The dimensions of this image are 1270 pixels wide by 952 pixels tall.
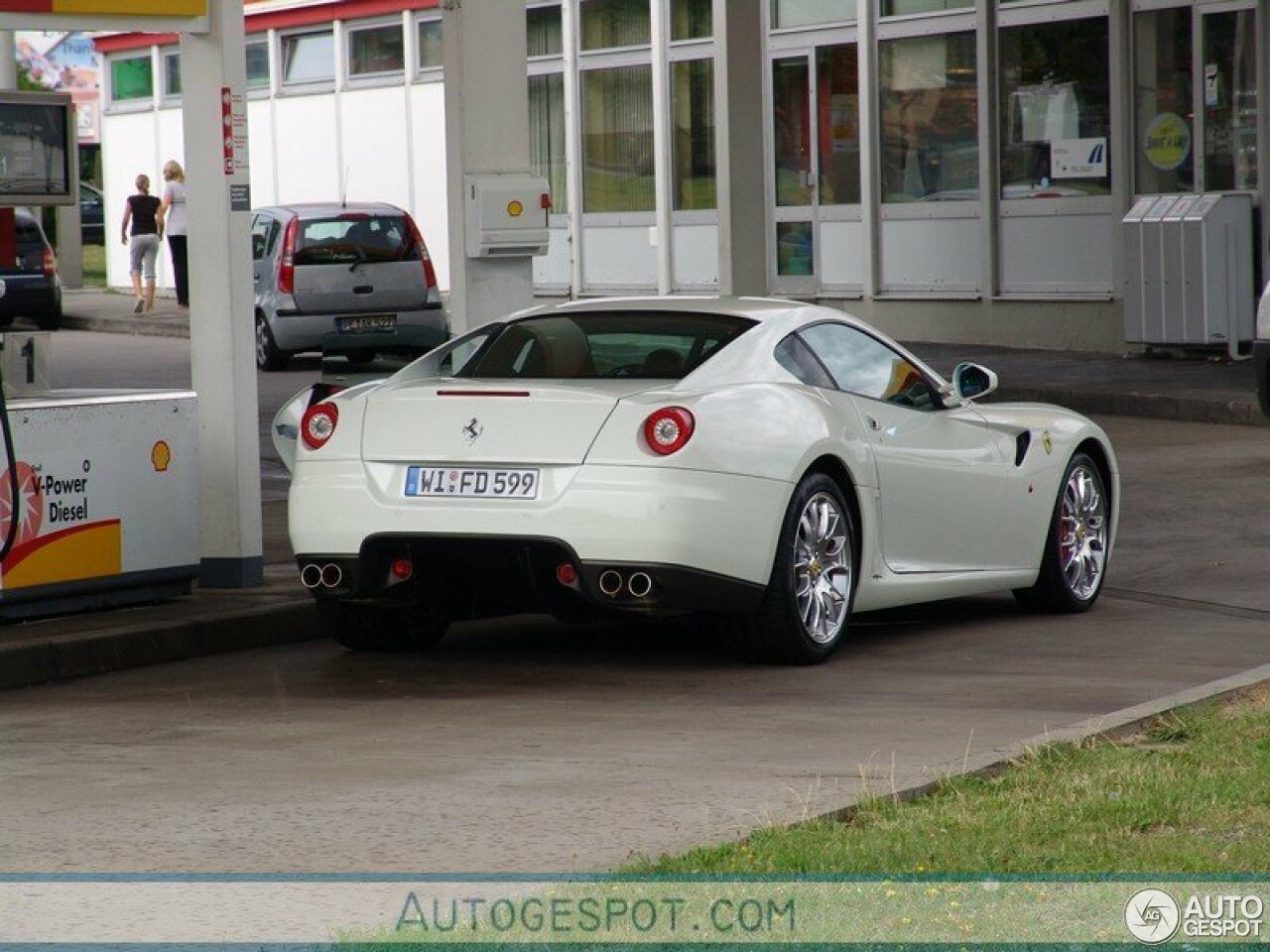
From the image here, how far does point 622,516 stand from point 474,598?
91 cm

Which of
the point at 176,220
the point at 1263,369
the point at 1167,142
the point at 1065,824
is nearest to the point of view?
the point at 1065,824

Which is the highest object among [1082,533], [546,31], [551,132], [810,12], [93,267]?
[546,31]

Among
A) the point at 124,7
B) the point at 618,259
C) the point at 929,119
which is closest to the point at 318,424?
the point at 124,7

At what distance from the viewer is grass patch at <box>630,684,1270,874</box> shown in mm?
5629

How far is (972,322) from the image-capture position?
2533 centimetres

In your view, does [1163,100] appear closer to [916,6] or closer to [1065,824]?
[916,6]

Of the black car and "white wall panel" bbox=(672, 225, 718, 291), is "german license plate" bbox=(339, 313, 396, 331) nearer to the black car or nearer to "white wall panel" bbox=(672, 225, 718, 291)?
"white wall panel" bbox=(672, 225, 718, 291)

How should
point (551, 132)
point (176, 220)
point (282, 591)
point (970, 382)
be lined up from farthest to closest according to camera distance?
point (176, 220), point (551, 132), point (282, 591), point (970, 382)

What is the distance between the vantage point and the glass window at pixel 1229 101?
22422 mm

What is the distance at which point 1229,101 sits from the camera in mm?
22641

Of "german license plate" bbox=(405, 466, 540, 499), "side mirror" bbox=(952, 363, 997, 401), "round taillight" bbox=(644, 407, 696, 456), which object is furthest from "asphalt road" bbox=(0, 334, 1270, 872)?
"side mirror" bbox=(952, 363, 997, 401)

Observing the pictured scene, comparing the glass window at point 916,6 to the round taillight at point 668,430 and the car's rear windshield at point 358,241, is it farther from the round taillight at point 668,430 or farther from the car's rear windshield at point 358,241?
the round taillight at point 668,430

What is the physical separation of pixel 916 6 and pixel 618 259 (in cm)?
673

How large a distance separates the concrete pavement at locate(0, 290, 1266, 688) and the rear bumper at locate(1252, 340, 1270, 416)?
1.69 metres
